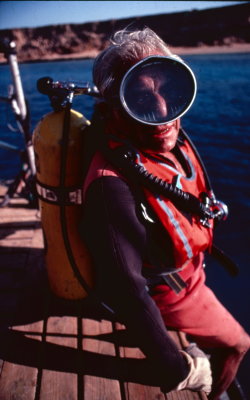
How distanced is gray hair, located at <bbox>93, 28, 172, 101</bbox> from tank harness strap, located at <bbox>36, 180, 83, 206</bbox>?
53 centimetres

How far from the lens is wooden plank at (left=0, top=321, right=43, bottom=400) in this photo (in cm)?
151

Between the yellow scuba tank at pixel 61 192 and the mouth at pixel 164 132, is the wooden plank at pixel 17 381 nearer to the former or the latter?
the yellow scuba tank at pixel 61 192

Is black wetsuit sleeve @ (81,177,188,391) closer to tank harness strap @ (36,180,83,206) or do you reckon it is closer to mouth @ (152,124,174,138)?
mouth @ (152,124,174,138)

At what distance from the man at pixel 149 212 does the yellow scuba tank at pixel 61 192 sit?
0.19 m

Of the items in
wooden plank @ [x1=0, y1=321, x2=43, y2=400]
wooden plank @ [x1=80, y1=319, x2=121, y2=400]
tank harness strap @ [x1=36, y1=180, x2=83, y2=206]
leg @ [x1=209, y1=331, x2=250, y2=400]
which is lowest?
wooden plank @ [x1=80, y1=319, x2=121, y2=400]

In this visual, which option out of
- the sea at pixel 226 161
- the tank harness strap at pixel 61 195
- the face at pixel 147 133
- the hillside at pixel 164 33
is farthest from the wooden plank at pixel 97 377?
the hillside at pixel 164 33

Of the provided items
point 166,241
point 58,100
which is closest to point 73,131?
point 58,100

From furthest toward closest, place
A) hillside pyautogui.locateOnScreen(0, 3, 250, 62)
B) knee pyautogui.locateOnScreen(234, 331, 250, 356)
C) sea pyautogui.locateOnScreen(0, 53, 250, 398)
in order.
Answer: hillside pyautogui.locateOnScreen(0, 3, 250, 62) → sea pyautogui.locateOnScreen(0, 53, 250, 398) → knee pyautogui.locateOnScreen(234, 331, 250, 356)

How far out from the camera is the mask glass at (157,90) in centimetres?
109

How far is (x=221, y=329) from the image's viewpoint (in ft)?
4.71

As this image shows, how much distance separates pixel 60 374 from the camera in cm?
163

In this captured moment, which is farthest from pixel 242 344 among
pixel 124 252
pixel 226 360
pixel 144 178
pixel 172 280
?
pixel 144 178

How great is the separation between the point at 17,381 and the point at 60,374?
22cm

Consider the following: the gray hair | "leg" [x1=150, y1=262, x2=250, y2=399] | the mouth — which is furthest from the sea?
"leg" [x1=150, y1=262, x2=250, y2=399]
